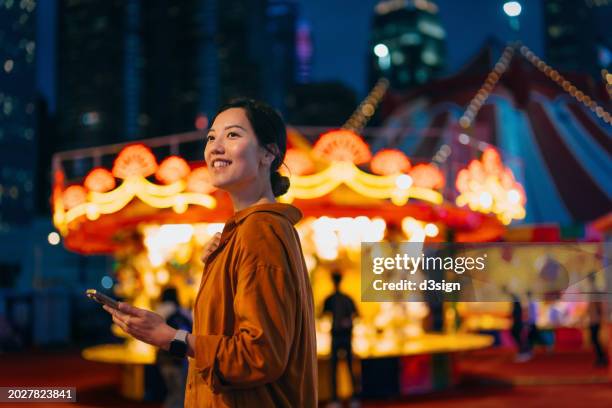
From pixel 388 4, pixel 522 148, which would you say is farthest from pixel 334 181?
pixel 388 4

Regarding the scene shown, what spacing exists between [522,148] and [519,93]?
1.74 meters

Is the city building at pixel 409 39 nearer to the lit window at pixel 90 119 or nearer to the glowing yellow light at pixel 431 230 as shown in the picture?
the lit window at pixel 90 119

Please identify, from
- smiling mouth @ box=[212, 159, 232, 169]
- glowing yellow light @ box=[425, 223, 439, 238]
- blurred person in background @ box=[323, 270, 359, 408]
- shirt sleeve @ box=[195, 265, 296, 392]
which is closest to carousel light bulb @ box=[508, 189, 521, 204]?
glowing yellow light @ box=[425, 223, 439, 238]

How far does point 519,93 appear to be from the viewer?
20531mm

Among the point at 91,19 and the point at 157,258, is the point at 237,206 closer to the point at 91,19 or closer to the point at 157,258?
the point at 157,258

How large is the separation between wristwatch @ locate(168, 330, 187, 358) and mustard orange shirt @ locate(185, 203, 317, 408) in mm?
27

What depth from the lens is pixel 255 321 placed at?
152 cm

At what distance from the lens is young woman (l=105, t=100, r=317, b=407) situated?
1535 mm

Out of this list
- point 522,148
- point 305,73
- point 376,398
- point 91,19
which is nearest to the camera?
point 376,398

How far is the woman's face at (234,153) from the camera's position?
1.74 meters

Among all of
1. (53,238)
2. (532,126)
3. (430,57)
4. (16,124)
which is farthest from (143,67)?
(532,126)

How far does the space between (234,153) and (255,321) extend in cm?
41

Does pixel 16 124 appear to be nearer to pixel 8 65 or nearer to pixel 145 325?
pixel 8 65

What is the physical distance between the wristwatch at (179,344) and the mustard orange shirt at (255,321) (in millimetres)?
27
